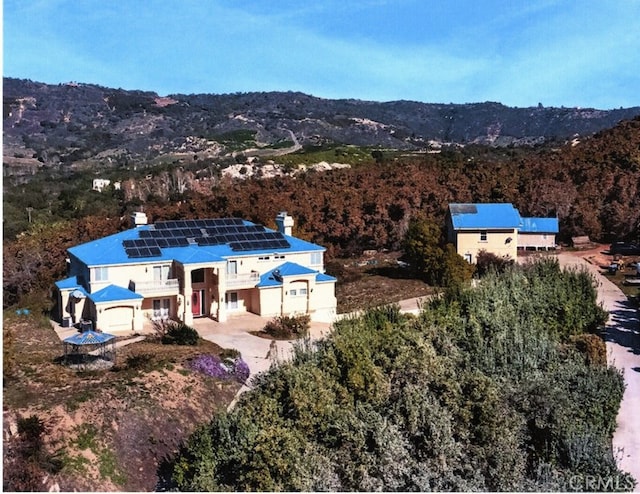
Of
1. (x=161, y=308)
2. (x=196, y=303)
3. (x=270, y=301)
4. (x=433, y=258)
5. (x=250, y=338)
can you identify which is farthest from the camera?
(x=433, y=258)

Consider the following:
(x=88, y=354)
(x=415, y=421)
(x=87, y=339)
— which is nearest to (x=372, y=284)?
(x=88, y=354)

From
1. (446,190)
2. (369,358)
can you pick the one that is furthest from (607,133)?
(369,358)

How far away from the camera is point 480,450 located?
47.9 ft

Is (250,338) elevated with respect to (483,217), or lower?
lower

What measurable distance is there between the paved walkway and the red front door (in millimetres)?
16613

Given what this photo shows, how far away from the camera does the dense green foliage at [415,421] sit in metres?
13.9

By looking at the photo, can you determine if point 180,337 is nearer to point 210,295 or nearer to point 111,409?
point 210,295

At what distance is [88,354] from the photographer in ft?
72.2

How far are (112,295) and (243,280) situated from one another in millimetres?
5664

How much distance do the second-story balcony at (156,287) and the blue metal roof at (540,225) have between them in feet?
87.6

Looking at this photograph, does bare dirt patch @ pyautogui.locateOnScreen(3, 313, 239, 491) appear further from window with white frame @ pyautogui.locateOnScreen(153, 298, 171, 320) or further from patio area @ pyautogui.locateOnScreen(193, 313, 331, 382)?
window with white frame @ pyautogui.locateOnScreen(153, 298, 171, 320)

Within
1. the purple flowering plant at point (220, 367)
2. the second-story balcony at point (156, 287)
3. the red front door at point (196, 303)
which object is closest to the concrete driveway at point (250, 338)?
the purple flowering plant at point (220, 367)

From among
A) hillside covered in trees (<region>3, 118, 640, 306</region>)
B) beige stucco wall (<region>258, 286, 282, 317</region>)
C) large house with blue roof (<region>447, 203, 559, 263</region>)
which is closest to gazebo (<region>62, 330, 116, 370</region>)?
beige stucco wall (<region>258, 286, 282, 317</region>)

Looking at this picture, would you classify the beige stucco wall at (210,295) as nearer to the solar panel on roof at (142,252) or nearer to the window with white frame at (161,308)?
the window with white frame at (161,308)
